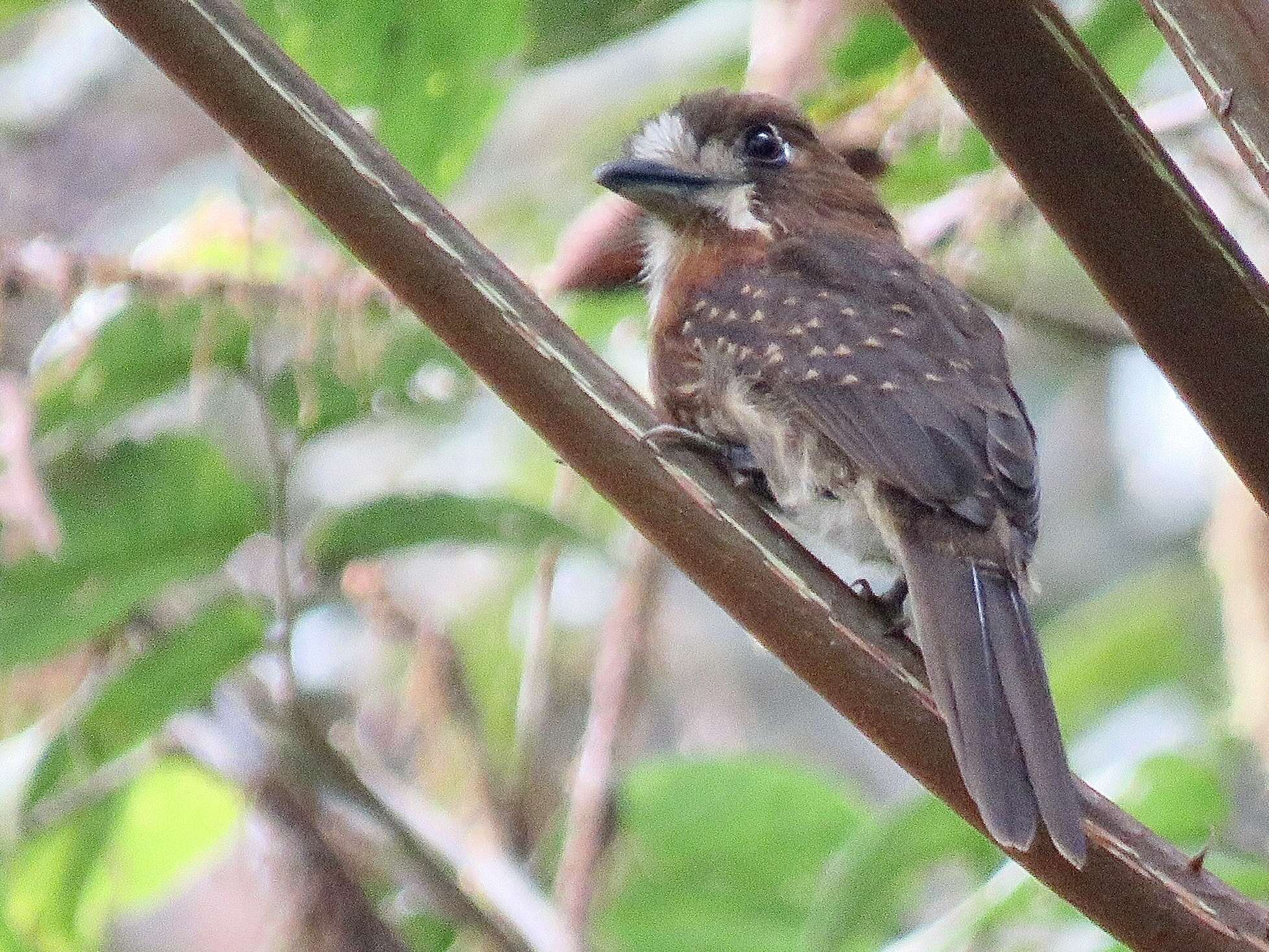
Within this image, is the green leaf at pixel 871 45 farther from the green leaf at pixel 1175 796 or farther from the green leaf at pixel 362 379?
the green leaf at pixel 1175 796

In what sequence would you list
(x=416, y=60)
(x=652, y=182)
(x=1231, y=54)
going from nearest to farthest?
(x=1231, y=54) < (x=416, y=60) < (x=652, y=182)

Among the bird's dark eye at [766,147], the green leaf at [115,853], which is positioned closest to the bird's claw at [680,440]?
the bird's dark eye at [766,147]

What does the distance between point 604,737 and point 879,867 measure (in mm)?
427

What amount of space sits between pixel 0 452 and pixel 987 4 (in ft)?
3.19

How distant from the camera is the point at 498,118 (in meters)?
1.54

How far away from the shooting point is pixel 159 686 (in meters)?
1.48

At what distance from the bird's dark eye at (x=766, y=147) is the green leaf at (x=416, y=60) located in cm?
53

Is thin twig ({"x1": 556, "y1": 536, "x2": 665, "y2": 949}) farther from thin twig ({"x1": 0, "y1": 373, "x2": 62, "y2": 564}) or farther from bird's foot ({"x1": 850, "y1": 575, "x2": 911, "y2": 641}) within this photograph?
thin twig ({"x1": 0, "y1": 373, "x2": 62, "y2": 564})

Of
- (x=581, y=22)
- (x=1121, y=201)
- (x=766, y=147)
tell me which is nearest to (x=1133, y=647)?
(x=766, y=147)

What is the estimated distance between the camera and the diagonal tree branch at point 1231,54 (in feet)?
2.77

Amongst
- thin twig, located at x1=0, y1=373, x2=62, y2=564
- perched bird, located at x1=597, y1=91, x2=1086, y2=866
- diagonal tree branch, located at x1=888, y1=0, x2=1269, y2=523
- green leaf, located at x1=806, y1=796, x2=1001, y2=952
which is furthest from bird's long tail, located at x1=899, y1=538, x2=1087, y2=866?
thin twig, located at x1=0, y1=373, x2=62, y2=564

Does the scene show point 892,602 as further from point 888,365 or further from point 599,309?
point 599,309

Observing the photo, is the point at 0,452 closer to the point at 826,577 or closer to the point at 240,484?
the point at 240,484

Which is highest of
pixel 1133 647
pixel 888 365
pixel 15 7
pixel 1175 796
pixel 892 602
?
pixel 15 7
